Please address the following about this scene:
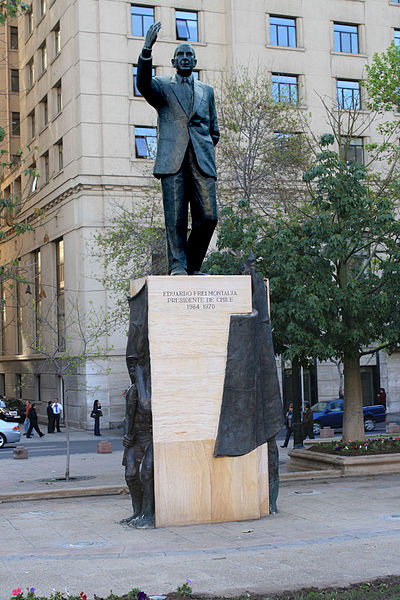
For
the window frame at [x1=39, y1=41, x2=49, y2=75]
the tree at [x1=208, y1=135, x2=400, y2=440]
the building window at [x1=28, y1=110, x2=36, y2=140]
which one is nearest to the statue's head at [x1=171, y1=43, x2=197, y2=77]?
the tree at [x1=208, y1=135, x2=400, y2=440]

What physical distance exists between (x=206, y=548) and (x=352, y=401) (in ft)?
30.7

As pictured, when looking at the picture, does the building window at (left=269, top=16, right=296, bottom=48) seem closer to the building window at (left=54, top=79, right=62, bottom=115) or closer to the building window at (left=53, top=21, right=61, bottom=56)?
the building window at (left=53, top=21, right=61, bottom=56)

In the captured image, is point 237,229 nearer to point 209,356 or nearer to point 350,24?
point 209,356

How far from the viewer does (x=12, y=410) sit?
40.5 meters

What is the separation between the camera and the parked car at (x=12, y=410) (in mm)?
39250

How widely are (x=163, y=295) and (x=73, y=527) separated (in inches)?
138

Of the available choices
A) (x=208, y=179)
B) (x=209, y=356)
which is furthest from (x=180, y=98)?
(x=209, y=356)

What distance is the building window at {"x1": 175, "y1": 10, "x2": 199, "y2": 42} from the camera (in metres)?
37.7

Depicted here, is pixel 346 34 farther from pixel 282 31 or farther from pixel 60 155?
pixel 60 155

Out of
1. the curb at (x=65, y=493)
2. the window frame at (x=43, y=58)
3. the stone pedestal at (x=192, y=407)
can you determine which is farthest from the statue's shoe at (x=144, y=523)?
the window frame at (x=43, y=58)

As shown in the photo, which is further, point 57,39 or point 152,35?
point 57,39

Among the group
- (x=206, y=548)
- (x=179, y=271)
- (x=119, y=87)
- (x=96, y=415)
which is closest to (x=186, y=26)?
(x=119, y=87)

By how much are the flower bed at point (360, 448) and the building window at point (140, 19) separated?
2587 cm

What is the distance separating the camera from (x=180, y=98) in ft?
35.8
